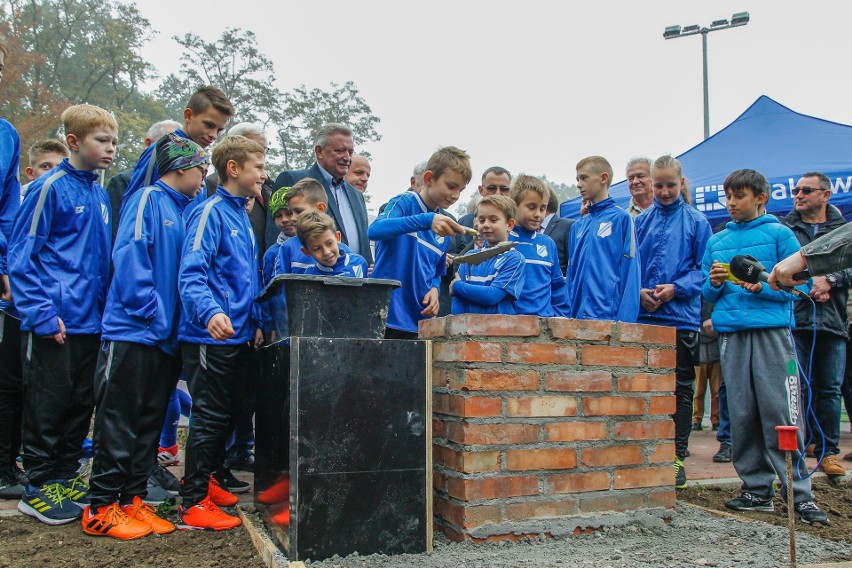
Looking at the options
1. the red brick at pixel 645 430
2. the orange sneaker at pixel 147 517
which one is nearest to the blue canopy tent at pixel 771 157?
the red brick at pixel 645 430

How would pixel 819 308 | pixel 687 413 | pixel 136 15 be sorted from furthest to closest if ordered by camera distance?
pixel 136 15 < pixel 819 308 < pixel 687 413

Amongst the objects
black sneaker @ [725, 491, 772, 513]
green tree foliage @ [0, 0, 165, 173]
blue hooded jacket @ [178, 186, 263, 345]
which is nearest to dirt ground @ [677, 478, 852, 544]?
black sneaker @ [725, 491, 772, 513]

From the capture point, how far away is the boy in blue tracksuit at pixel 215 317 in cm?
316

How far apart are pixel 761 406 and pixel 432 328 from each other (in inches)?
75.9

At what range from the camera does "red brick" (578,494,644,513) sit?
314 centimetres

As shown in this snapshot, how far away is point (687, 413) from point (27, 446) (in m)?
3.91

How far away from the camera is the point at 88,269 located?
354 centimetres

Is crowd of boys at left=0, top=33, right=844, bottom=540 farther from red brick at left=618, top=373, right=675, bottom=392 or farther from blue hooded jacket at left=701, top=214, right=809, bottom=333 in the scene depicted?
red brick at left=618, top=373, right=675, bottom=392

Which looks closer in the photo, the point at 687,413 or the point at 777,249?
the point at 777,249

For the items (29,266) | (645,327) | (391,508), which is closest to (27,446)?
(29,266)

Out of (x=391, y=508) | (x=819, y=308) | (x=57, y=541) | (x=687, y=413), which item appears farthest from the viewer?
(x=819, y=308)

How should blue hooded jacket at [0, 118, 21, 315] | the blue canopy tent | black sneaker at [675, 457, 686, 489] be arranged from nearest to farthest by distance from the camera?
blue hooded jacket at [0, 118, 21, 315] < black sneaker at [675, 457, 686, 489] < the blue canopy tent

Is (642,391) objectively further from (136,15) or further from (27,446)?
(136,15)

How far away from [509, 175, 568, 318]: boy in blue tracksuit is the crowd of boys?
0.01 meters
